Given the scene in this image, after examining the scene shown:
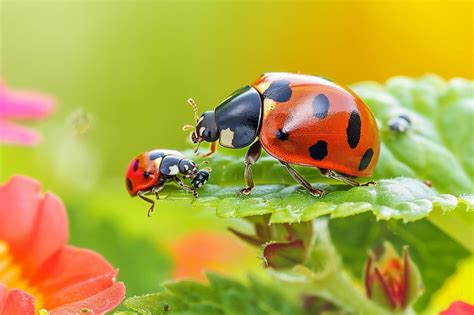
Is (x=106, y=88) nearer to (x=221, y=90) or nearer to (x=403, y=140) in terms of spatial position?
(x=221, y=90)

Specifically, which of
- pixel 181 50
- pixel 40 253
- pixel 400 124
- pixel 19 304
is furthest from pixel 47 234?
pixel 181 50

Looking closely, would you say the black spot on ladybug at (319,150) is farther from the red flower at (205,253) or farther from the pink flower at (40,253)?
the red flower at (205,253)

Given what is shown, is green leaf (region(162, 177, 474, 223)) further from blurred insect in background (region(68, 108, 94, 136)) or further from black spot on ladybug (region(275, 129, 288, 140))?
blurred insect in background (region(68, 108, 94, 136))

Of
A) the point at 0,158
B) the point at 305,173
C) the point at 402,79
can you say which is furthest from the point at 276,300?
the point at 0,158

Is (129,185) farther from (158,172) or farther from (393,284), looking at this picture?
(393,284)

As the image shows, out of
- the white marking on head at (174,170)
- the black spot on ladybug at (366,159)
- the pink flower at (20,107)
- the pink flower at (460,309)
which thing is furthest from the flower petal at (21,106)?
the pink flower at (460,309)
